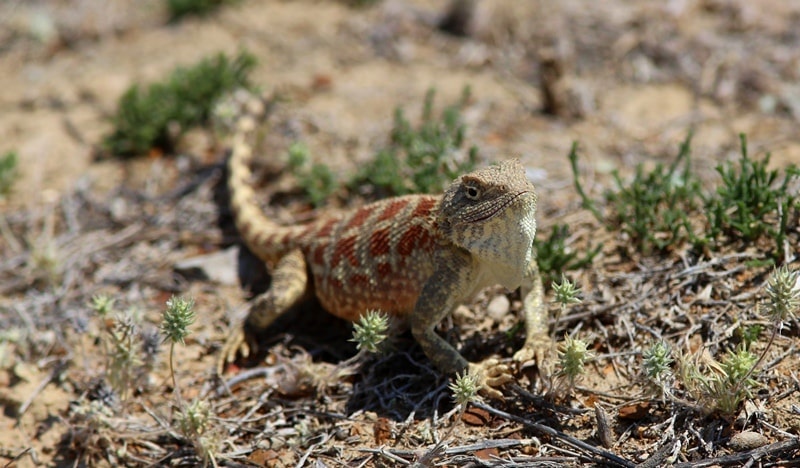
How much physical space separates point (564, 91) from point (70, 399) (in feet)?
17.0

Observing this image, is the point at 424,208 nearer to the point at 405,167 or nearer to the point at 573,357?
the point at 573,357

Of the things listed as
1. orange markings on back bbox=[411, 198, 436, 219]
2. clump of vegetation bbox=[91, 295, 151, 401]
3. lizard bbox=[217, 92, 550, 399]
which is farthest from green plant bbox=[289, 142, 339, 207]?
clump of vegetation bbox=[91, 295, 151, 401]

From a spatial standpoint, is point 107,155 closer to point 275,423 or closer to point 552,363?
point 275,423

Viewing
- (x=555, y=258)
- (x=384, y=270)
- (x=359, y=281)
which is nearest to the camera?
(x=384, y=270)

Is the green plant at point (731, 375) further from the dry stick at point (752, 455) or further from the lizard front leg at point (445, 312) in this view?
the lizard front leg at point (445, 312)

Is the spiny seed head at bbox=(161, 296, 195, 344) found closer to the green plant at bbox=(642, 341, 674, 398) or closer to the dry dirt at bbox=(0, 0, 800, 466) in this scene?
the dry dirt at bbox=(0, 0, 800, 466)

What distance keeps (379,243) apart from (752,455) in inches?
93.2

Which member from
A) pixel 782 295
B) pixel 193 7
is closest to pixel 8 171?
pixel 193 7

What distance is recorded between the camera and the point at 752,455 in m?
3.62

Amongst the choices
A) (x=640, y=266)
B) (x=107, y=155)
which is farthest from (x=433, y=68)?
(x=640, y=266)

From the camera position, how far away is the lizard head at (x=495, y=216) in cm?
389

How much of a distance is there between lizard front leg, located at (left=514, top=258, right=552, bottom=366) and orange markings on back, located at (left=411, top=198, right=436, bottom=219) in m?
0.68

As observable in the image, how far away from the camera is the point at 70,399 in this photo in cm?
497

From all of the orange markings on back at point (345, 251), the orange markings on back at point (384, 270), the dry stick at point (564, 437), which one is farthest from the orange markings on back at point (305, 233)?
the dry stick at point (564, 437)
